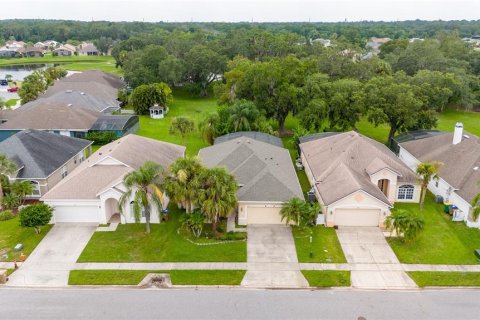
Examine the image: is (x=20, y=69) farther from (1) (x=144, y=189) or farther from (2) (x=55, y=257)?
(1) (x=144, y=189)

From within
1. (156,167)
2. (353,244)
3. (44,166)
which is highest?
(156,167)

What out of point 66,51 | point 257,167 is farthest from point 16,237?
point 66,51

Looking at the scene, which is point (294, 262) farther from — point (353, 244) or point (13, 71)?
point (13, 71)

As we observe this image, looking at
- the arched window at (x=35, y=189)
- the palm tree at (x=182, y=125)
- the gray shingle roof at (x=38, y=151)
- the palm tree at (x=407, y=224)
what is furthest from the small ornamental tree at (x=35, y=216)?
the palm tree at (x=407, y=224)

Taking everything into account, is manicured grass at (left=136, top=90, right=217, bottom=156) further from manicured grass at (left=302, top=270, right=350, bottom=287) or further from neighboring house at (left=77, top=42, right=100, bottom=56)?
neighboring house at (left=77, top=42, right=100, bottom=56)

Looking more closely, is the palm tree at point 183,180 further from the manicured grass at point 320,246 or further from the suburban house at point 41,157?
the suburban house at point 41,157

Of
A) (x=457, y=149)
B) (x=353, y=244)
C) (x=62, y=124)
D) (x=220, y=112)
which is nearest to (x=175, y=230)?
(x=353, y=244)
